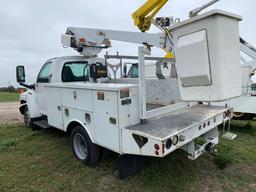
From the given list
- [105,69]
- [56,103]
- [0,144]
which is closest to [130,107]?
[56,103]

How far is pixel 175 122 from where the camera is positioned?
9.50 ft

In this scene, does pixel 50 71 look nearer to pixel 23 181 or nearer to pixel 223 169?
pixel 23 181

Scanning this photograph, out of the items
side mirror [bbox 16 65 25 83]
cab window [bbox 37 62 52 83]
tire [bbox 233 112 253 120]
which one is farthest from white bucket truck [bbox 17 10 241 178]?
tire [bbox 233 112 253 120]

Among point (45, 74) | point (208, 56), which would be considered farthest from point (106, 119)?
point (45, 74)

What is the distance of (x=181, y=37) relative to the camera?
2756 mm

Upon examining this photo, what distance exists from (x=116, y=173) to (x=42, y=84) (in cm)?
297

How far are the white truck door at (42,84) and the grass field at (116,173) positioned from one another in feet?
3.61

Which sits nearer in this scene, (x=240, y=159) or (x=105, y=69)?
(x=240, y=159)

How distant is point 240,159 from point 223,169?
0.59 metres

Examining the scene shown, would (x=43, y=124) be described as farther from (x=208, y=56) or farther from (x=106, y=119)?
(x=208, y=56)

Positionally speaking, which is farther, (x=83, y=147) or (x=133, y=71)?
(x=133, y=71)

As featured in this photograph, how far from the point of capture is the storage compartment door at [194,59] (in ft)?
8.16

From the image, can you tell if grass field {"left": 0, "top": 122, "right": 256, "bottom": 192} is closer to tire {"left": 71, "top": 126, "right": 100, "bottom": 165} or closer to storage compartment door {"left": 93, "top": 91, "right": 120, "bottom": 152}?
tire {"left": 71, "top": 126, "right": 100, "bottom": 165}

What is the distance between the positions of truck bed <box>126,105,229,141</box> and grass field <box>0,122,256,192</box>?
0.90 meters
